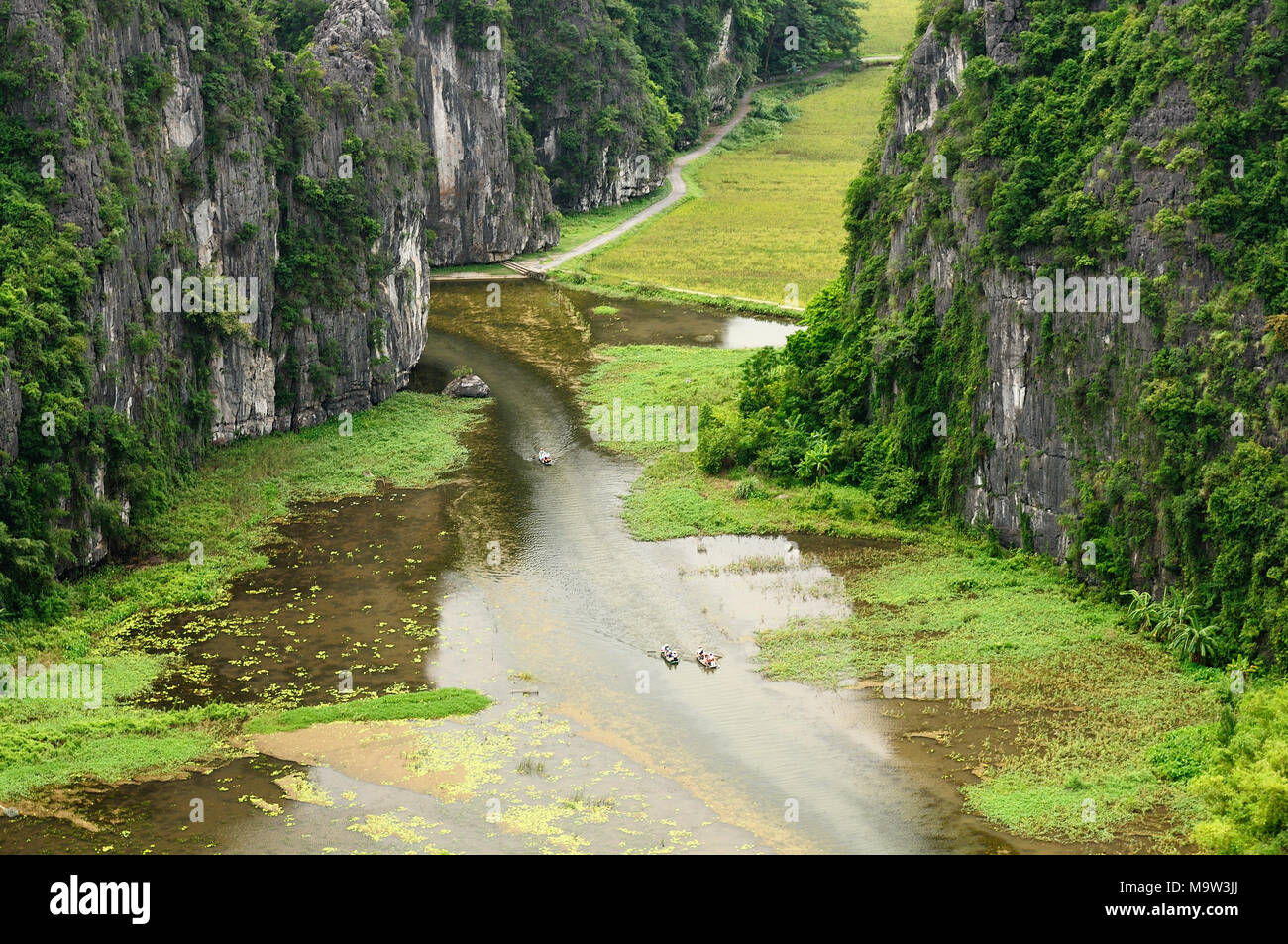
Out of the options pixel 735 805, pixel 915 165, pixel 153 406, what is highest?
pixel 915 165

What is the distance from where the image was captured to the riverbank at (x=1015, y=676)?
2969 centimetres

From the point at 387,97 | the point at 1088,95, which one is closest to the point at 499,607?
the point at 1088,95

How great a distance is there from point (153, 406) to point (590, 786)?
21973 millimetres

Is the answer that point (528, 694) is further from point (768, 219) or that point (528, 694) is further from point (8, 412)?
point (768, 219)

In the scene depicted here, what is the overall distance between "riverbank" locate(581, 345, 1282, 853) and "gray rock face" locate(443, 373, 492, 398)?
39.9 feet

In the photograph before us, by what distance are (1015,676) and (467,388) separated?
30.2 metres

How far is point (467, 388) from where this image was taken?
6019 centimetres

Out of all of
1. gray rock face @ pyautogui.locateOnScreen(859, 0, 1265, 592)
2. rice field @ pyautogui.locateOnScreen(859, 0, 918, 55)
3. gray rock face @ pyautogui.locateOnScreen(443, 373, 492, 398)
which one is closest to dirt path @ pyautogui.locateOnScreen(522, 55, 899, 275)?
rice field @ pyautogui.locateOnScreen(859, 0, 918, 55)

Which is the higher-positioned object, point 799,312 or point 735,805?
point 799,312

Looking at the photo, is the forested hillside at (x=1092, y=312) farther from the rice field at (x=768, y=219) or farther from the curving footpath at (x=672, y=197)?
the curving footpath at (x=672, y=197)

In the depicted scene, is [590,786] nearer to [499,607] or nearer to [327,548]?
[499,607]

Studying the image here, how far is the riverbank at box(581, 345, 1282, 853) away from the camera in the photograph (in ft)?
97.4

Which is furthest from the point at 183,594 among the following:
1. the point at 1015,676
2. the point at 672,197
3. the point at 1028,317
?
the point at 672,197

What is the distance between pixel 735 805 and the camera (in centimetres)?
3138
